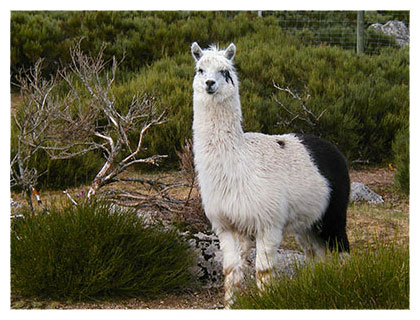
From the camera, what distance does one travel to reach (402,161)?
9.55 m

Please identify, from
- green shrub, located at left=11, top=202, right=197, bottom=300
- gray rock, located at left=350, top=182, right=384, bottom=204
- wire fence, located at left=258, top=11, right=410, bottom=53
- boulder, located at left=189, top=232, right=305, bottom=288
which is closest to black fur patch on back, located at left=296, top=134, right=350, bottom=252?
boulder, located at left=189, top=232, right=305, bottom=288

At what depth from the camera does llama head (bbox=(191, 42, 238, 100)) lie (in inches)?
195

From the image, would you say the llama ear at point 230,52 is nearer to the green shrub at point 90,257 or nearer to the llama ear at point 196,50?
the llama ear at point 196,50

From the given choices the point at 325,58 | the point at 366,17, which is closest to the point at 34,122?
the point at 325,58

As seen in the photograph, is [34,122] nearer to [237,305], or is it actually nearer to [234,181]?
[234,181]

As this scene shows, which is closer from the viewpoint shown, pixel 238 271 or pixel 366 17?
pixel 238 271

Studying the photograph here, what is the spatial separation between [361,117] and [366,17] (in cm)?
538

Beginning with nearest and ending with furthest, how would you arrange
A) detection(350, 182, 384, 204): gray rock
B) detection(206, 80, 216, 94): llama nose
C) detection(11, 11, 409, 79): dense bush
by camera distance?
detection(206, 80, 216, 94): llama nose → detection(350, 182, 384, 204): gray rock → detection(11, 11, 409, 79): dense bush

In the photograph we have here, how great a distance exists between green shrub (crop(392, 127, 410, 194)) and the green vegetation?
0.14 feet

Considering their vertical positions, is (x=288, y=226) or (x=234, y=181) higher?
(x=234, y=181)

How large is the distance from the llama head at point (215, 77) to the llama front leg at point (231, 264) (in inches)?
41.6

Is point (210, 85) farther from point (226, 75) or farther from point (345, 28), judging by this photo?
point (345, 28)

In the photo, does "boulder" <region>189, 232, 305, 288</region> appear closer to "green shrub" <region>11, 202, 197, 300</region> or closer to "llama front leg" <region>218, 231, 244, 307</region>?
"green shrub" <region>11, 202, 197, 300</region>

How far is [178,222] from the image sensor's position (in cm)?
657
